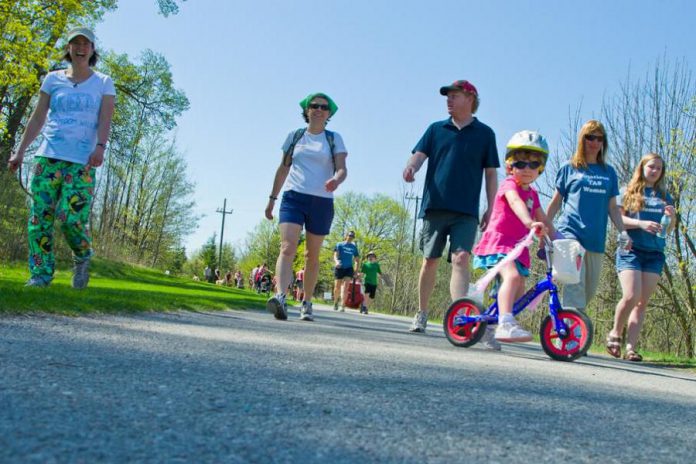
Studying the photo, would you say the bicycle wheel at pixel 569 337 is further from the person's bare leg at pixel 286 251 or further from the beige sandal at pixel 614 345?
the person's bare leg at pixel 286 251

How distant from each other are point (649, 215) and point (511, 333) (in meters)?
2.72

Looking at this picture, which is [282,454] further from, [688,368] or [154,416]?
[688,368]

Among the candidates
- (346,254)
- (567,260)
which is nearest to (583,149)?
(567,260)

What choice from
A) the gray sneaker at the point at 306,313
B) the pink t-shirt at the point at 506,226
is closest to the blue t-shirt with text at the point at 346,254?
the gray sneaker at the point at 306,313

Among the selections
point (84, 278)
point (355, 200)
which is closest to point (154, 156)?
point (355, 200)

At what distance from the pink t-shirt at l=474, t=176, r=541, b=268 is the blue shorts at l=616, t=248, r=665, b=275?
69.1 inches

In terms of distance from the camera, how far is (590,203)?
594cm

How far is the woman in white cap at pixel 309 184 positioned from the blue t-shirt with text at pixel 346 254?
9013mm

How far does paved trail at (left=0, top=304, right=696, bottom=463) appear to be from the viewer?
156cm

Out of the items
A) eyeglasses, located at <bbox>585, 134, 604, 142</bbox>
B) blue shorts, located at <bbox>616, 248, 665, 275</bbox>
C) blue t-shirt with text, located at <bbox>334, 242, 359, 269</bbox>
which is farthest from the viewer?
blue t-shirt with text, located at <bbox>334, 242, 359, 269</bbox>

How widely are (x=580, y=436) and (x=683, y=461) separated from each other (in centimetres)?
28

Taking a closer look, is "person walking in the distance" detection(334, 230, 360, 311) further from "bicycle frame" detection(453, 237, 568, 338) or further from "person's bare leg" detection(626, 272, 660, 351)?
"bicycle frame" detection(453, 237, 568, 338)

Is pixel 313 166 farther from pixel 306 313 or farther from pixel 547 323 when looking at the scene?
pixel 547 323

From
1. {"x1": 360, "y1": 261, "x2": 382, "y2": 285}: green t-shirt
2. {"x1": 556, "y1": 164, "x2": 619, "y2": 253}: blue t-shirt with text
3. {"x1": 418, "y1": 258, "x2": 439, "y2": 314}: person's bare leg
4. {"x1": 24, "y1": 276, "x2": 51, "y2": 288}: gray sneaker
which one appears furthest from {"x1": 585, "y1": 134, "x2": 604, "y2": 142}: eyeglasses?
{"x1": 360, "y1": 261, "x2": 382, "y2": 285}: green t-shirt
